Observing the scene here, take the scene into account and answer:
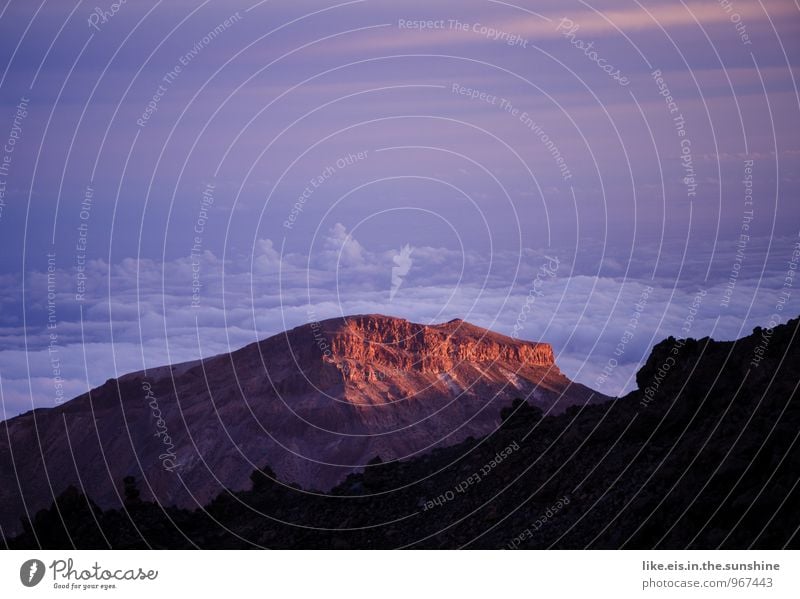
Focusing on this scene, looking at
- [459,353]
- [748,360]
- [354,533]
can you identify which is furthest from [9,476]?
[748,360]

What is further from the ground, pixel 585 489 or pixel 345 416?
pixel 345 416

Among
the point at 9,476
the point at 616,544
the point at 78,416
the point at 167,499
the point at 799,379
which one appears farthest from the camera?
the point at 78,416

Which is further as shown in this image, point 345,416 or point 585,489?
point 345,416

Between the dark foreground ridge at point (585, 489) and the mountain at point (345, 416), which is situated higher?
the mountain at point (345, 416)

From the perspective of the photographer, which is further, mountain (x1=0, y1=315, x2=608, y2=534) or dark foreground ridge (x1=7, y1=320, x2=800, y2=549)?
mountain (x1=0, y1=315, x2=608, y2=534)

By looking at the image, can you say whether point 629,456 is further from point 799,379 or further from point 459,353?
point 459,353

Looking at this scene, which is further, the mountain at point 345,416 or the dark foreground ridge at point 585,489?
the mountain at point 345,416

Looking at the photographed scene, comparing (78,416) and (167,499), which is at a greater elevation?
(78,416)

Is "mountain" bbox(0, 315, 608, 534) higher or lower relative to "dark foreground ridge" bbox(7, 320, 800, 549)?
higher
